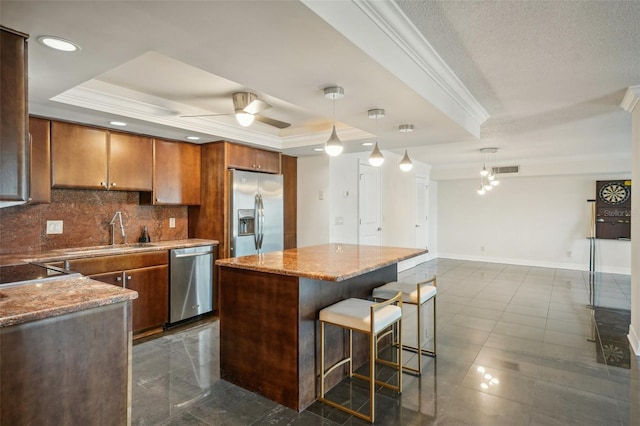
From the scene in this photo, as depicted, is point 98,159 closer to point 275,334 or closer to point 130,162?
point 130,162

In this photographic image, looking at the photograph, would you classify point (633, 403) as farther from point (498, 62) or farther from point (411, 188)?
point (411, 188)

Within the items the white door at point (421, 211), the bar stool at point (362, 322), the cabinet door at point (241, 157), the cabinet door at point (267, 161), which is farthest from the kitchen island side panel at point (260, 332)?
the white door at point (421, 211)

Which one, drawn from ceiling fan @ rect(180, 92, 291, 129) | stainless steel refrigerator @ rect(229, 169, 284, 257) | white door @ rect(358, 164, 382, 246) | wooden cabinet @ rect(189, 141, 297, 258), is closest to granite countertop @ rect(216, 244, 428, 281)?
ceiling fan @ rect(180, 92, 291, 129)

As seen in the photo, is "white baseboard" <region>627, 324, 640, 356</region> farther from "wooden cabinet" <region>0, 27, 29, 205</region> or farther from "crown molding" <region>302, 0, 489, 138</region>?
"wooden cabinet" <region>0, 27, 29, 205</region>

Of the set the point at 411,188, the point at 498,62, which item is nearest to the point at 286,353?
the point at 498,62

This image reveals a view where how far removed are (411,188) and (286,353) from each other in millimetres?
5828

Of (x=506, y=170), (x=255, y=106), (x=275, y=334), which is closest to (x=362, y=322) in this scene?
(x=275, y=334)

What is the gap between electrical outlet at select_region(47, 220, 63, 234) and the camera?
343 centimetres

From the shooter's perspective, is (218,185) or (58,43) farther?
(218,185)

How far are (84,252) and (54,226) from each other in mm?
568

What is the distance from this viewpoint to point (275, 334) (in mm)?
2396

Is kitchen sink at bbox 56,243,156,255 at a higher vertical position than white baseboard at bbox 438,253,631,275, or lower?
higher

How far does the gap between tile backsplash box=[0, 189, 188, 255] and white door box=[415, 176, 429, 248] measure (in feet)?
17.5

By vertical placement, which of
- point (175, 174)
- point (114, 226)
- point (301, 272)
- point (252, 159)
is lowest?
point (301, 272)
